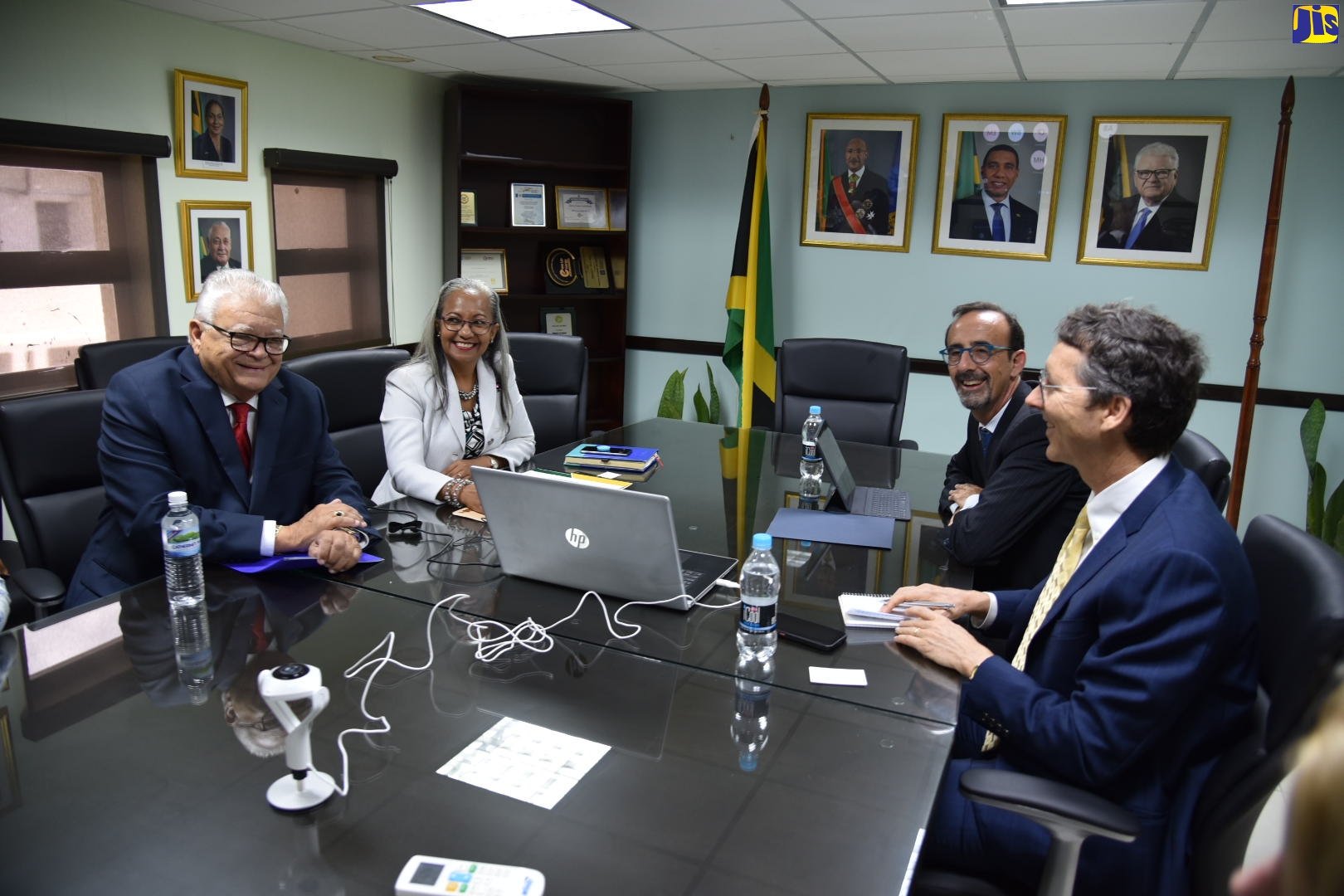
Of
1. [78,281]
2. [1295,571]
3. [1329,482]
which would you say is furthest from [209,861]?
[1329,482]

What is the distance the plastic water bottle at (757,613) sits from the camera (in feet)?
4.96

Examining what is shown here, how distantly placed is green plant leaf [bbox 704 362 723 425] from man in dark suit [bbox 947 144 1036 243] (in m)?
1.54

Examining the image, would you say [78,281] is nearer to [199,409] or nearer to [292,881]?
[199,409]

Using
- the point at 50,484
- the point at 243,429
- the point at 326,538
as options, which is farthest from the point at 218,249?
the point at 326,538

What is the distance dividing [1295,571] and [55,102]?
153 inches

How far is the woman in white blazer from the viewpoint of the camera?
2.69 metres

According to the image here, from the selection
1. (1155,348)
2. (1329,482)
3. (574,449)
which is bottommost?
(1329,482)

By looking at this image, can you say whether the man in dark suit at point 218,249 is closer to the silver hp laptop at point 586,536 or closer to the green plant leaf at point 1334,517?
the silver hp laptop at point 586,536

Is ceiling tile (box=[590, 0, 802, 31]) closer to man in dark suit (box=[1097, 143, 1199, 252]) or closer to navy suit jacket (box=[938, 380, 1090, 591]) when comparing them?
navy suit jacket (box=[938, 380, 1090, 591])

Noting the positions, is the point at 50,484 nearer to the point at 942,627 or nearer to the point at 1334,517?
the point at 942,627

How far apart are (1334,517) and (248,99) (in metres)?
4.99

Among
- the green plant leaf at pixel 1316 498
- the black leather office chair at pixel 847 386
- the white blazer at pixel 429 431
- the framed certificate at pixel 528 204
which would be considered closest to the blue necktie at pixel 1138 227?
the green plant leaf at pixel 1316 498

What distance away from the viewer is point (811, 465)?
2.83 metres

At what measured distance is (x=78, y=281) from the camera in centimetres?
347
